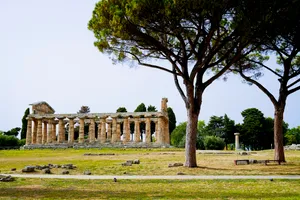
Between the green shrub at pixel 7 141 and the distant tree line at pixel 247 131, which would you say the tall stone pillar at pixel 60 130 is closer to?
the green shrub at pixel 7 141

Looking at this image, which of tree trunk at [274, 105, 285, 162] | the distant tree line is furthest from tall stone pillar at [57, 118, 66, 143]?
tree trunk at [274, 105, 285, 162]

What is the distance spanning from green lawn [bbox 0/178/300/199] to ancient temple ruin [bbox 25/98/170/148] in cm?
4926

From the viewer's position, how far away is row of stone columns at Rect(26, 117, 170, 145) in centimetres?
6694

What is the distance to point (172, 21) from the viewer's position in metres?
20.1

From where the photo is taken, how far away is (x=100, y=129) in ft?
236

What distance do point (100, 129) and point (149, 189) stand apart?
61025 mm

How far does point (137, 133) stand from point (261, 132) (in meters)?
26.8

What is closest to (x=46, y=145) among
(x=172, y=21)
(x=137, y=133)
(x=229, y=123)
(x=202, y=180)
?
(x=137, y=133)

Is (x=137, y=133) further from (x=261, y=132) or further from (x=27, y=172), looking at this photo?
(x=27, y=172)

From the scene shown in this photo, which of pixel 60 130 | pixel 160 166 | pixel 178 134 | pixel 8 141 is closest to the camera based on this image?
pixel 160 166

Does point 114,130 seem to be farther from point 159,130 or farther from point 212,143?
point 212,143

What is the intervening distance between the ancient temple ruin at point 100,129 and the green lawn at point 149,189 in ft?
162

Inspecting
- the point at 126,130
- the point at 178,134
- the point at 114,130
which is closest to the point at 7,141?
the point at 114,130

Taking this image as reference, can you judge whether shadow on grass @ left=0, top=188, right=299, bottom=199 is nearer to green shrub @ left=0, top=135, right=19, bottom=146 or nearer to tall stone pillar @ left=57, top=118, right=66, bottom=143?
tall stone pillar @ left=57, top=118, right=66, bottom=143
